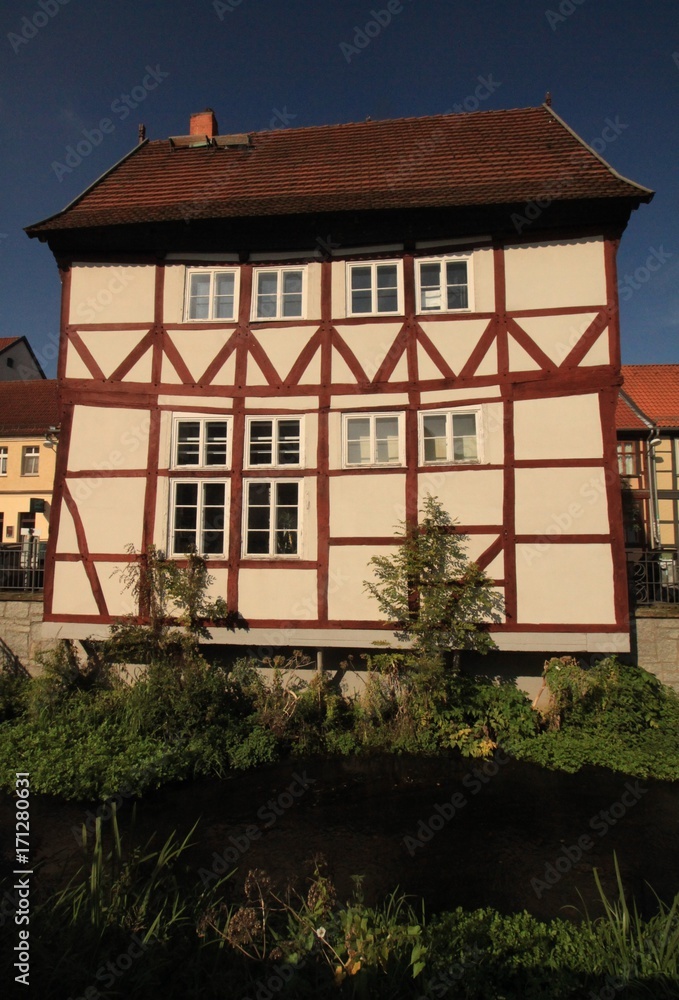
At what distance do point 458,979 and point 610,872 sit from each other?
9.03 ft

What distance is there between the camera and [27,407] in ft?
82.9

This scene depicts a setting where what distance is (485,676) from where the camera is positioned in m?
8.74

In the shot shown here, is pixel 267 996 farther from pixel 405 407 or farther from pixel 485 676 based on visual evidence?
pixel 405 407

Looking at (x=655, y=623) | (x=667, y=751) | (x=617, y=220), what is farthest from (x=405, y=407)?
(x=667, y=751)

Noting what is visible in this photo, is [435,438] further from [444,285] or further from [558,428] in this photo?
[444,285]

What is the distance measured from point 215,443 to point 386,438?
299 centimetres

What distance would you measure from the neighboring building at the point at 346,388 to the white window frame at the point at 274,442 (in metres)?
0.04

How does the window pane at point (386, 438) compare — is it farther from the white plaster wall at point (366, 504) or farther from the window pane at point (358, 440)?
the white plaster wall at point (366, 504)

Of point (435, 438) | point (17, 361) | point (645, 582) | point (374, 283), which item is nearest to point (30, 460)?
point (17, 361)

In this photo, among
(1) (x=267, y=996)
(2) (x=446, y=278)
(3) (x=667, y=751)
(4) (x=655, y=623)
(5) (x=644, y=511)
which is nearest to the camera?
(1) (x=267, y=996)

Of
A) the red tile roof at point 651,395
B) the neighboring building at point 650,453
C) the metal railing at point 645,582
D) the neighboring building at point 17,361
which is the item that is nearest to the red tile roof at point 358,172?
the metal railing at point 645,582

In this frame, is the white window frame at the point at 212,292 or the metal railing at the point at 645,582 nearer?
the metal railing at the point at 645,582

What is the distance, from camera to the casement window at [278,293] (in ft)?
30.6

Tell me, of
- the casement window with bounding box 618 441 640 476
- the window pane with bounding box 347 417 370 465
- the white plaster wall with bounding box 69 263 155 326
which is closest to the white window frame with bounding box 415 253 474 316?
the window pane with bounding box 347 417 370 465
